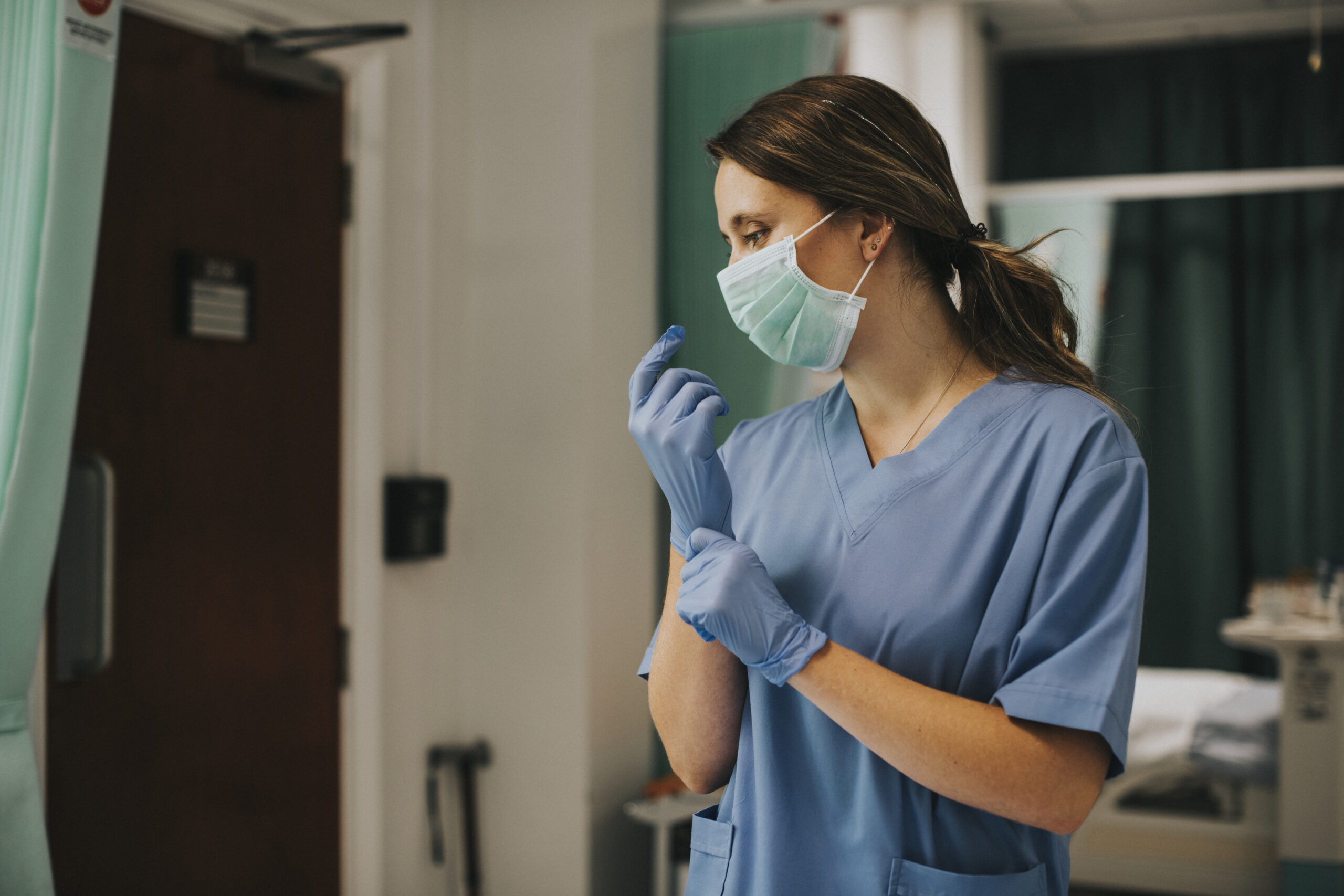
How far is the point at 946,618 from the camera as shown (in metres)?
0.96

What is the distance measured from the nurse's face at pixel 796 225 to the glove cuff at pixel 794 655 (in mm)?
360

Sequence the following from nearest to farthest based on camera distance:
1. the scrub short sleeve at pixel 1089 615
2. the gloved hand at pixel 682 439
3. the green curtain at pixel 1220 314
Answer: the scrub short sleeve at pixel 1089 615 < the gloved hand at pixel 682 439 < the green curtain at pixel 1220 314

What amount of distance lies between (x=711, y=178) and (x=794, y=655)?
6.08ft

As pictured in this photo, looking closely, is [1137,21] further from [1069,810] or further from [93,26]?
[1069,810]

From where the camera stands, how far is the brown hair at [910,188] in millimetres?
1048

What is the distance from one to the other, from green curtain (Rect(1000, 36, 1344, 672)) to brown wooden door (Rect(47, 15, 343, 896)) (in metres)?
2.95

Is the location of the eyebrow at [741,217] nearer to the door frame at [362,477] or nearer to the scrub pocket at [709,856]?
the scrub pocket at [709,856]

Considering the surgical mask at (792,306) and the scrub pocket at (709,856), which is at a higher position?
the surgical mask at (792,306)

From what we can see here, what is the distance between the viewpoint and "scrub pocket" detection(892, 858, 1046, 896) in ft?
3.07

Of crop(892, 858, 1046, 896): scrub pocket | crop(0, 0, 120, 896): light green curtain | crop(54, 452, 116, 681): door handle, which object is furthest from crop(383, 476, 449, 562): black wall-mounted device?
crop(892, 858, 1046, 896): scrub pocket

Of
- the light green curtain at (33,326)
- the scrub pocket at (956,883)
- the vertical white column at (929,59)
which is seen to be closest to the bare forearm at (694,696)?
the scrub pocket at (956,883)

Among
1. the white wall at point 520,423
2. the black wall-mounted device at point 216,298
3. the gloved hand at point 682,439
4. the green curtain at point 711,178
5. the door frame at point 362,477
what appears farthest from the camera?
the green curtain at point 711,178

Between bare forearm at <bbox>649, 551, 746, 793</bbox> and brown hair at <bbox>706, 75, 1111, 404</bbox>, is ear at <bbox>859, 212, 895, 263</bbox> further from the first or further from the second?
bare forearm at <bbox>649, 551, 746, 793</bbox>

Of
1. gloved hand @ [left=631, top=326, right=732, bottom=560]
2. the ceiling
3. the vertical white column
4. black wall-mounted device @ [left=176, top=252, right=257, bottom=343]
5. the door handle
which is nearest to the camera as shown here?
gloved hand @ [left=631, top=326, right=732, bottom=560]
